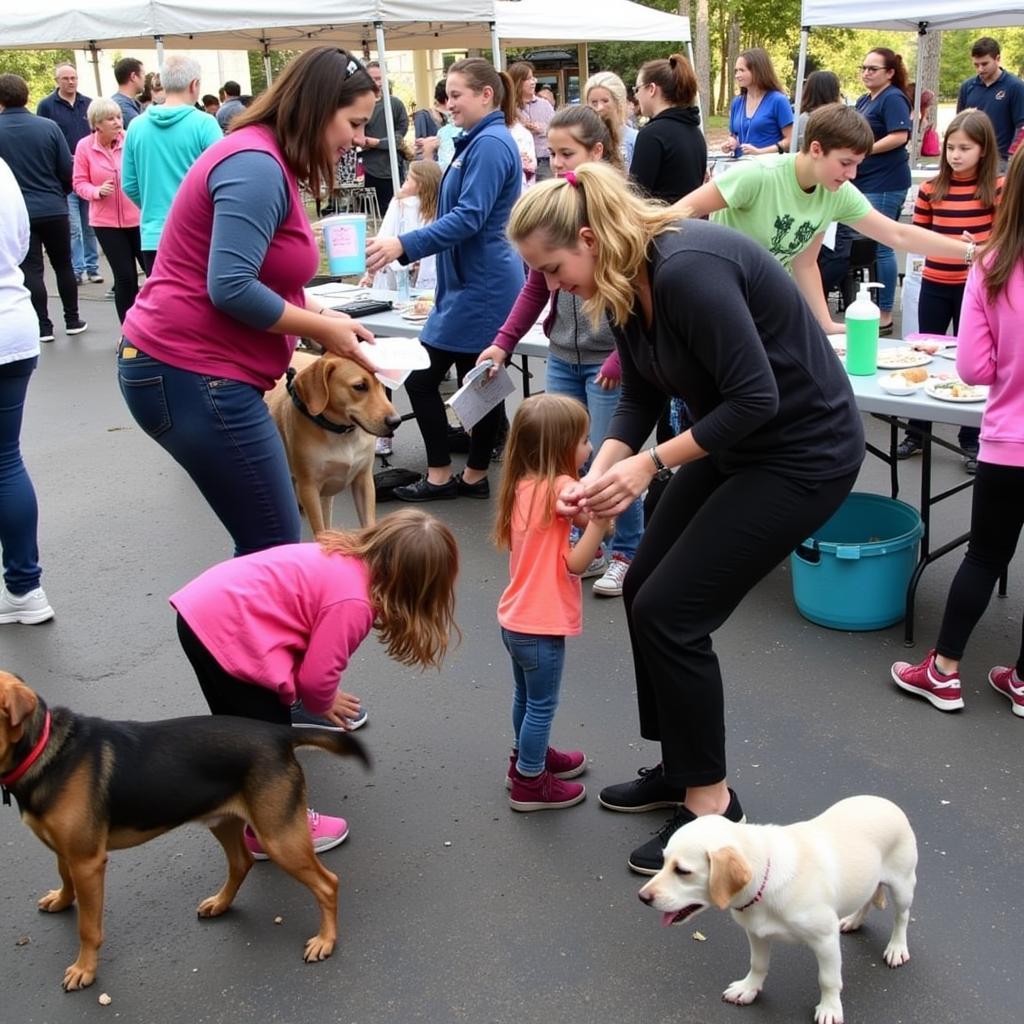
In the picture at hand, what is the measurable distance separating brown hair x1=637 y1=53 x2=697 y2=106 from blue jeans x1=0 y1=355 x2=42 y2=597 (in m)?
3.57

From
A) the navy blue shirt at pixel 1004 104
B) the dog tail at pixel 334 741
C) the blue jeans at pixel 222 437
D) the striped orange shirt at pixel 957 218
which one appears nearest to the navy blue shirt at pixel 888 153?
the navy blue shirt at pixel 1004 104

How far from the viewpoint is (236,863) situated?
2805 mm

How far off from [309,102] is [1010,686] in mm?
2848

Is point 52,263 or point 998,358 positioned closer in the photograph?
point 998,358

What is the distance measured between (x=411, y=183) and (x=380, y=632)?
456 cm

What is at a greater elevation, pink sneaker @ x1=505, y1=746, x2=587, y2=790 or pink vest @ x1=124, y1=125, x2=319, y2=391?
pink vest @ x1=124, y1=125, x2=319, y2=391

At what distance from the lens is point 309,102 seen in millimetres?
2996

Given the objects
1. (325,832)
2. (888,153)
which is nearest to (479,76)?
(325,832)

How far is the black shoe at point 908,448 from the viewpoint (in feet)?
19.8

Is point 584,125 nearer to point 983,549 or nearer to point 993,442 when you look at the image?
point 993,442

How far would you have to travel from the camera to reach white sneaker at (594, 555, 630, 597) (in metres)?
4.62

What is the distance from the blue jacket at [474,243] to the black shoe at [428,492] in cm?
80

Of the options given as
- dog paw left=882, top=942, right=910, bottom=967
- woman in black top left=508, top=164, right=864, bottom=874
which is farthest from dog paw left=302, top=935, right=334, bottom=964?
dog paw left=882, top=942, right=910, bottom=967

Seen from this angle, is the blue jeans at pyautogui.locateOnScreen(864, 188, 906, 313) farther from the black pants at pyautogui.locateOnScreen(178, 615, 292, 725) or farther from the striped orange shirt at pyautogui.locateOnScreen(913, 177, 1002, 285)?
the black pants at pyautogui.locateOnScreen(178, 615, 292, 725)
